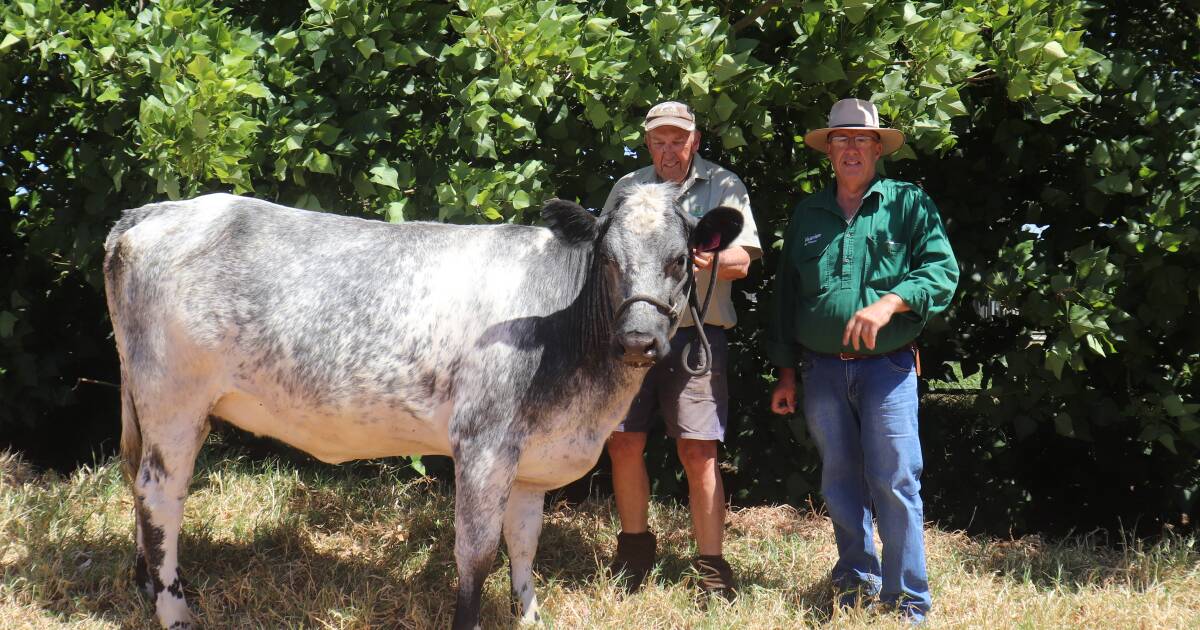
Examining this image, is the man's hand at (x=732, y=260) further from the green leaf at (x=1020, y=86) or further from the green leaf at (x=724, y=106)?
the green leaf at (x=1020, y=86)

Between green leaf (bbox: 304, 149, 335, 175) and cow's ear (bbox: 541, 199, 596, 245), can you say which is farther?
green leaf (bbox: 304, 149, 335, 175)

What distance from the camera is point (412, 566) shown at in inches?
195

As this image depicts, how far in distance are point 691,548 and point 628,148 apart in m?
2.26

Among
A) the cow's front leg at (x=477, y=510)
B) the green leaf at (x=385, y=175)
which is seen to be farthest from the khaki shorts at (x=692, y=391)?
the green leaf at (x=385, y=175)

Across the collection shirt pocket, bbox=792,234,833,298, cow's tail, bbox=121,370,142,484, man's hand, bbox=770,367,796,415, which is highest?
shirt pocket, bbox=792,234,833,298

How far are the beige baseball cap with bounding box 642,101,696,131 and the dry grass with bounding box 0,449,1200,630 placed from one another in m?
2.18

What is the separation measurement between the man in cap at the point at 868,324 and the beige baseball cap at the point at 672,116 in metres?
0.62

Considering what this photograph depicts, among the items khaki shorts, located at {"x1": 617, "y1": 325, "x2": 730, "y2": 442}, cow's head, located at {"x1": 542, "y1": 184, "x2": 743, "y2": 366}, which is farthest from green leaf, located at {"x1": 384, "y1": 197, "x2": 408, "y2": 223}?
khaki shorts, located at {"x1": 617, "y1": 325, "x2": 730, "y2": 442}

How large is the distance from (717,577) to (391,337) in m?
2.00

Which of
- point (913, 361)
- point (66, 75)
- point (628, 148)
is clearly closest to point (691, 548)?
point (913, 361)

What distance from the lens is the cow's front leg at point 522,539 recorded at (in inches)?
175

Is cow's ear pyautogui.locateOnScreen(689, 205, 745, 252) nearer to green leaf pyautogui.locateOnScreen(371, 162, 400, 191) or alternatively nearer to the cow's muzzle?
the cow's muzzle

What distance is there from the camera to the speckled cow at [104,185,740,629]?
391 cm

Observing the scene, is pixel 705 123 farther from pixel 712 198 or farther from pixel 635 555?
pixel 635 555
